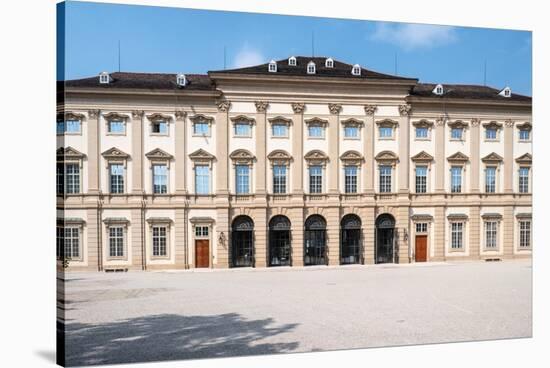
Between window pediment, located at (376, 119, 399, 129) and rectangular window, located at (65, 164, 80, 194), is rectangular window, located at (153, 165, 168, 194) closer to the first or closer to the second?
rectangular window, located at (65, 164, 80, 194)

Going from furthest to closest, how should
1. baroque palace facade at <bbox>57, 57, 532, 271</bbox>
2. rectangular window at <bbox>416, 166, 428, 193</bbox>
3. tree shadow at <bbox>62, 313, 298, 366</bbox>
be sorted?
rectangular window at <bbox>416, 166, 428, 193</bbox> < baroque palace facade at <bbox>57, 57, 532, 271</bbox> < tree shadow at <bbox>62, 313, 298, 366</bbox>

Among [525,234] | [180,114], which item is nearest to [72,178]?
[180,114]

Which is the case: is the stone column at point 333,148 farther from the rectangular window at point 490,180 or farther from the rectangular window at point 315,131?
the rectangular window at point 490,180

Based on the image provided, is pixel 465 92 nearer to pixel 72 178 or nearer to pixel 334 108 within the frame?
pixel 334 108

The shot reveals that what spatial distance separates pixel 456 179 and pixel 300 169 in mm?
4075

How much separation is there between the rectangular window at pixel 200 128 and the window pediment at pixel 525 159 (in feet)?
26.2

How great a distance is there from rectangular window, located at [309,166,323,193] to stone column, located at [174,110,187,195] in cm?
307

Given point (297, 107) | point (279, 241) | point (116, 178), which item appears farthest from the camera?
Answer: point (279, 241)

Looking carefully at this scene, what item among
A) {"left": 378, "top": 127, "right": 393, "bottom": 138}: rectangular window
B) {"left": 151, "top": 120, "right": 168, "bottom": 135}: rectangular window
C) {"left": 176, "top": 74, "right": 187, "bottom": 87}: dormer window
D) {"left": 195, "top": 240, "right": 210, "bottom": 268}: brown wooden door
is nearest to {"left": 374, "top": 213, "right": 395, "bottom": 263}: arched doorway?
{"left": 378, "top": 127, "right": 393, "bottom": 138}: rectangular window

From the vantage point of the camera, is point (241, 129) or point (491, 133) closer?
point (241, 129)

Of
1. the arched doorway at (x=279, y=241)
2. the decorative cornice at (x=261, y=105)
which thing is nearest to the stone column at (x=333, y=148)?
the arched doorway at (x=279, y=241)

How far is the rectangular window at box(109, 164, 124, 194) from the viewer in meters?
13.6

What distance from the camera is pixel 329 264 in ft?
49.2

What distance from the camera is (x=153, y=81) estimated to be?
13.6 metres
